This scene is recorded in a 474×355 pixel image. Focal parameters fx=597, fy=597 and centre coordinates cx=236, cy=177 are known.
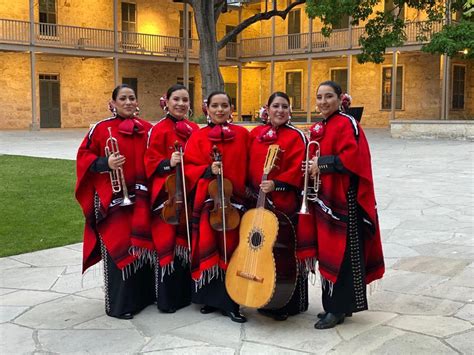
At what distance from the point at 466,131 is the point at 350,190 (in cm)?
1740

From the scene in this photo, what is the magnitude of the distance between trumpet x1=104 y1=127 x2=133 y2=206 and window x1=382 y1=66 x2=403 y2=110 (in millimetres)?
26379

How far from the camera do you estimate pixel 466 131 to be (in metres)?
20.0

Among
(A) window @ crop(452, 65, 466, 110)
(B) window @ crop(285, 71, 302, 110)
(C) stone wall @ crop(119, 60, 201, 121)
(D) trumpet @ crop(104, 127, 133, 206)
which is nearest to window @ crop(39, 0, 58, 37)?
(C) stone wall @ crop(119, 60, 201, 121)

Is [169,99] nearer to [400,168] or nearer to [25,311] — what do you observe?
[25,311]

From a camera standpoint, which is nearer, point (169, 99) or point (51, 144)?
point (169, 99)

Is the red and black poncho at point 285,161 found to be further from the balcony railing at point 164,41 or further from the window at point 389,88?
the window at point 389,88

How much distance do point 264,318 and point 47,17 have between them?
87.2 feet

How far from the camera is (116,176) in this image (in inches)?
171

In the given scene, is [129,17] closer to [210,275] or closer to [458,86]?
[458,86]

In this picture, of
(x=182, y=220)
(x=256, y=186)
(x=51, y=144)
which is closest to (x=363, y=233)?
(x=256, y=186)

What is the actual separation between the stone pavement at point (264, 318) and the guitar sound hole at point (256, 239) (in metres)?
0.62

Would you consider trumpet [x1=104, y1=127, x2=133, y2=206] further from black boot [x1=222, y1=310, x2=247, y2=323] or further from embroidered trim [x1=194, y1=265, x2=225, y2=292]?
black boot [x1=222, y1=310, x2=247, y2=323]

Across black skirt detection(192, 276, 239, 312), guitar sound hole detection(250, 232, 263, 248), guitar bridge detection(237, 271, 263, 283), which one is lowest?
black skirt detection(192, 276, 239, 312)

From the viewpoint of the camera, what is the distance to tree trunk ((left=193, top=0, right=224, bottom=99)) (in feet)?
64.5
